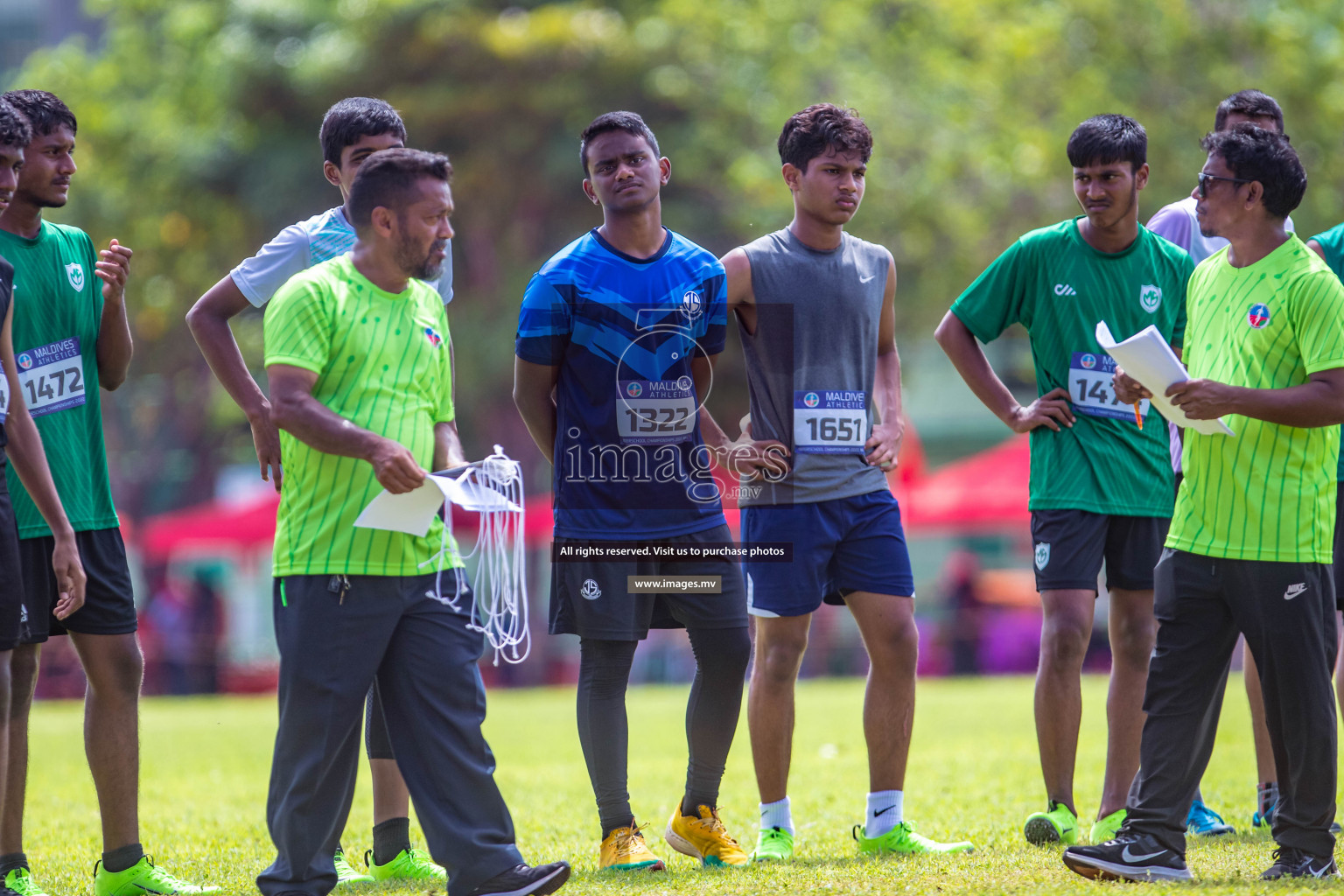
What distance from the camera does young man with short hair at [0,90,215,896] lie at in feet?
16.4

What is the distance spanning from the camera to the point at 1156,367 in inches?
177

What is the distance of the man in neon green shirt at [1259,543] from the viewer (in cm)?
448

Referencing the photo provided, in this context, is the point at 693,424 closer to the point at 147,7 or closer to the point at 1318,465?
the point at 1318,465

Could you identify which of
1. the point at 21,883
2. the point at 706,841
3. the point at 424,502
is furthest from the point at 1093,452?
the point at 21,883

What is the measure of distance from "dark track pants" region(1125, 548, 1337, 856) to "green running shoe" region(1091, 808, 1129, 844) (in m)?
0.77

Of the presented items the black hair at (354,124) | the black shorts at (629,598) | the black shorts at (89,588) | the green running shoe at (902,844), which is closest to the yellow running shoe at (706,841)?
the green running shoe at (902,844)

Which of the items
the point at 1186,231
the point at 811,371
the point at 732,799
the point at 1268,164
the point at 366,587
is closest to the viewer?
the point at 366,587

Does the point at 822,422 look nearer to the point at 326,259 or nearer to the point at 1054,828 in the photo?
the point at 1054,828

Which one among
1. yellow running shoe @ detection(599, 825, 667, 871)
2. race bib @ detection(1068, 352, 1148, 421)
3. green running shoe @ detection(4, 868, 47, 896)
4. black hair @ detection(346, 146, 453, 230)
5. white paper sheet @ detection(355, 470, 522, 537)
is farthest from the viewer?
race bib @ detection(1068, 352, 1148, 421)

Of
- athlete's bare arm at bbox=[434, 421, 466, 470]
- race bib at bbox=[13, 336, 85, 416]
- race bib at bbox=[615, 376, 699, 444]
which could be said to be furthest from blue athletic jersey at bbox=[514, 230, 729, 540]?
race bib at bbox=[13, 336, 85, 416]

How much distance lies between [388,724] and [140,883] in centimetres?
137

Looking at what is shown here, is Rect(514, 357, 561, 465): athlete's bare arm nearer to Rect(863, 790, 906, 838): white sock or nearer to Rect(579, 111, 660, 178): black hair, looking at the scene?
Rect(579, 111, 660, 178): black hair

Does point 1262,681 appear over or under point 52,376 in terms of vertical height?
under

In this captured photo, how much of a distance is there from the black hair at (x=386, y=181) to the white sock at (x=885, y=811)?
2.81 meters
